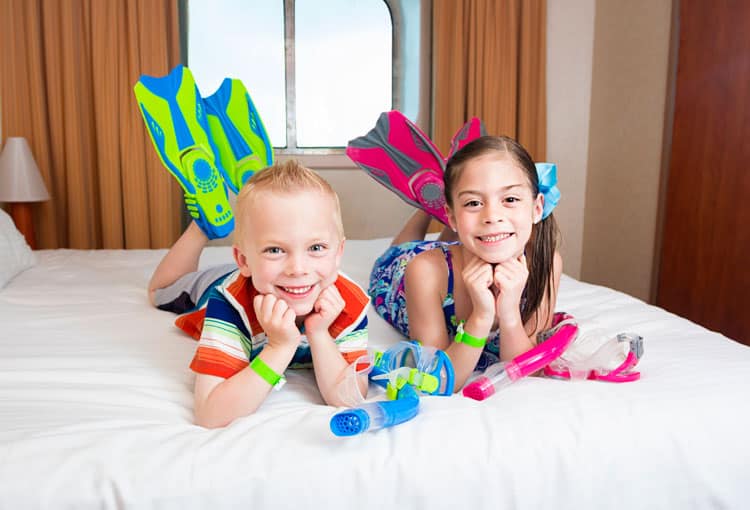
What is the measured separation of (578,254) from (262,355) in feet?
10.4

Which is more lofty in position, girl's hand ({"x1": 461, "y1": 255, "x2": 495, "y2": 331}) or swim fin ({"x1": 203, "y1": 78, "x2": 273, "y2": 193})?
swim fin ({"x1": 203, "y1": 78, "x2": 273, "y2": 193})

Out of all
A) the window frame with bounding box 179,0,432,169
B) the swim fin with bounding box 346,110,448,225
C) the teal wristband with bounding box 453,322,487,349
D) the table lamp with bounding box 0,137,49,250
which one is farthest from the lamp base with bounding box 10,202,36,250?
the teal wristband with bounding box 453,322,487,349

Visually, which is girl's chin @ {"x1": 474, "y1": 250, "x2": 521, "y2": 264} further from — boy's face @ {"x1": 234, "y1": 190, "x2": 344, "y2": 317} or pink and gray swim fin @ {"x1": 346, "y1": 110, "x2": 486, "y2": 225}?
pink and gray swim fin @ {"x1": 346, "y1": 110, "x2": 486, "y2": 225}

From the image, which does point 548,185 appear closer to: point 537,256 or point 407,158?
point 537,256

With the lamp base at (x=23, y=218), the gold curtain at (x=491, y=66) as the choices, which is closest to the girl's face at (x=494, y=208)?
the gold curtain at (x=491, y=66)

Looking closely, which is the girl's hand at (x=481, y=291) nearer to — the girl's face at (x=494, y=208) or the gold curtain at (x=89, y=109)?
the girl's face at (x=494, y=208)

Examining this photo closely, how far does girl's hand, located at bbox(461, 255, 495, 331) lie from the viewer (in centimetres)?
102

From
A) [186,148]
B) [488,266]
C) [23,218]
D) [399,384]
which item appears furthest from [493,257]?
[23,218]

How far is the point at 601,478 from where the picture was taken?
0.80 meters

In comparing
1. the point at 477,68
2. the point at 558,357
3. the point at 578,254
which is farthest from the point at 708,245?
the point at 558,357

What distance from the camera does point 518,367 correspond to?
1.00 metres

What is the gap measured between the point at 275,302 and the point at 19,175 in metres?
2.40

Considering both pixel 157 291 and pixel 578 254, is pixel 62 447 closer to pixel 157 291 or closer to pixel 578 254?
pixel 157 291

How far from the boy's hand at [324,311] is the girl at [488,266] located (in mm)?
243
